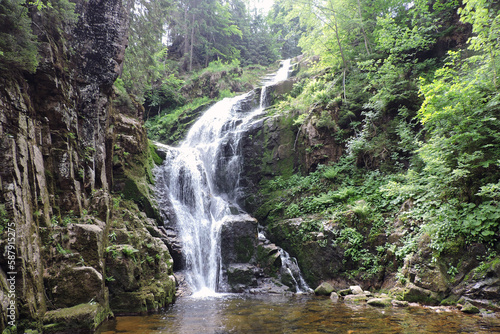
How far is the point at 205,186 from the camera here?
1502 cm

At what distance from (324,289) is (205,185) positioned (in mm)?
8383

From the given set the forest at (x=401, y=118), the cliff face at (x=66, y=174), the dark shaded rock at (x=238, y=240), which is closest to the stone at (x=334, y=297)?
the forest at (x=401, y=118)

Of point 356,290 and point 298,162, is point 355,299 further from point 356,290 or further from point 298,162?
point 298,162

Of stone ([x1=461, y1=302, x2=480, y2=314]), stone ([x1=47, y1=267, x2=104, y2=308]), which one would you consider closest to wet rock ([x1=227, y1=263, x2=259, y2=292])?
stone ([x1=47, y1=267, x2=104, y2=308])

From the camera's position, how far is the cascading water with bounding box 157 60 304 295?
11.4 meters

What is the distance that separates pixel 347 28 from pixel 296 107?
5.26 meters

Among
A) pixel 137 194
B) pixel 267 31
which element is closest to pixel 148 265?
pixel 137 194

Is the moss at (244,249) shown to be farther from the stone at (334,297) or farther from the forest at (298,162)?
the stone at (334,297)

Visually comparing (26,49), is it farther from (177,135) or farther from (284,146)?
(177,135)

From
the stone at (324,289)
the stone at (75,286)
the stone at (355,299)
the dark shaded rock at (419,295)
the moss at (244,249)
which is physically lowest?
the stone at (324,289)

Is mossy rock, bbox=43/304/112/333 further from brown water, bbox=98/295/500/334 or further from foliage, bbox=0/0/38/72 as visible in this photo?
foliage, bbox=0/0/38/72

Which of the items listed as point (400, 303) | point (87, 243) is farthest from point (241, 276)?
point (87, 243)

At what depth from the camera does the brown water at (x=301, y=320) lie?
4918 mm

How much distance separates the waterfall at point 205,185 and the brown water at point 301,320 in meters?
3.36
